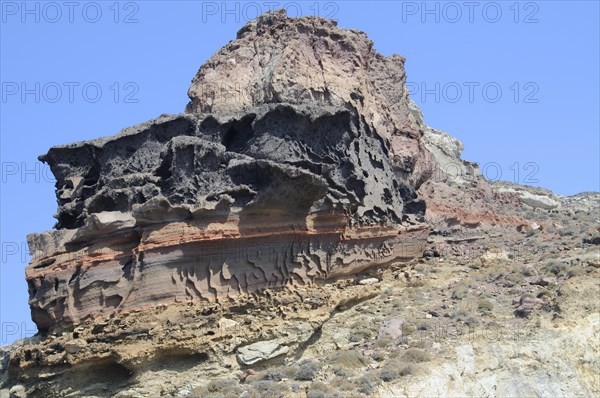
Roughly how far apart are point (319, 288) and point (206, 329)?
4308 millimetres

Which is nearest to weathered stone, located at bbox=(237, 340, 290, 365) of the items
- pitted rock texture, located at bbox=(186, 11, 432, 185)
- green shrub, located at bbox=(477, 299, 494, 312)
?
green shrub, located at bbox=(477, 299, 494, 312)


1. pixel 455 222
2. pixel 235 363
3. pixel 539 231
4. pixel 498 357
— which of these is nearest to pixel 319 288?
pixel 235 363

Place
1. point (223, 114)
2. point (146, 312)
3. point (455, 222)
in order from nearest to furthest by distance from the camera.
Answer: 1. point (146, 312)
2. point (223, 114)
3. point (455, 222)

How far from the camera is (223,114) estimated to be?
102 ft

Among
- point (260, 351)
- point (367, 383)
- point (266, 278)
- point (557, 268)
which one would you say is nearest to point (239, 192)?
point (266, 278)

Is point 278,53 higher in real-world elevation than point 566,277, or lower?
higher

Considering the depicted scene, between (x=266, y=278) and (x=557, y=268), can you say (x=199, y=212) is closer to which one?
(x=266, y=278)

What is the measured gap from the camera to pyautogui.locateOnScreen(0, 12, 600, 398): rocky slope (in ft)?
89.2

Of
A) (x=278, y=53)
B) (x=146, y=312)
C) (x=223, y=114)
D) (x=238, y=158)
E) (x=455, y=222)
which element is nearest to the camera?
(x=146, y=312)

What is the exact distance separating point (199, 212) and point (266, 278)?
2.99 metres

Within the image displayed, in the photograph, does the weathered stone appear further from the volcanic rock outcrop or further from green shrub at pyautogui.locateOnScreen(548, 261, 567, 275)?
green shrub at pyautogui.locateOnScreen(548, 261, 567, 275)

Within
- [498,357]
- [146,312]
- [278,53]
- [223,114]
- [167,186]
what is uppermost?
[278,53]

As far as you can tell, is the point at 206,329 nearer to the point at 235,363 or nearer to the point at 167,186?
the point at 235,363

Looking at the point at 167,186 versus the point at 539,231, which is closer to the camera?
the point at 167,186
